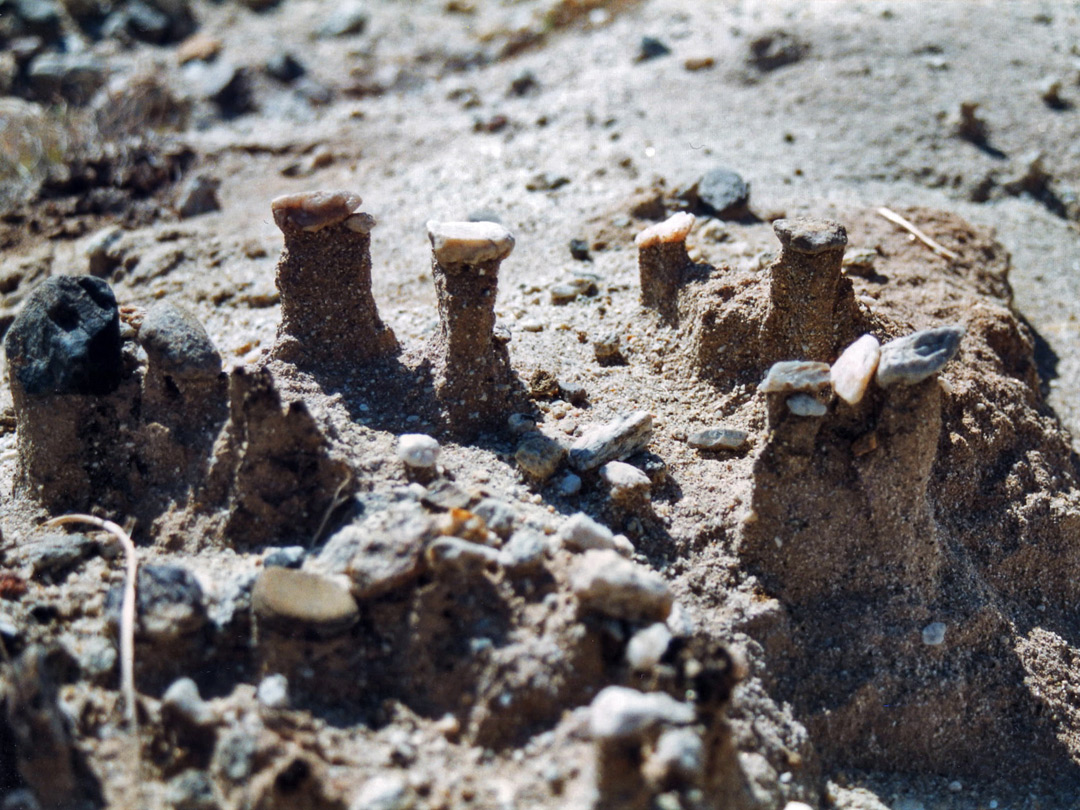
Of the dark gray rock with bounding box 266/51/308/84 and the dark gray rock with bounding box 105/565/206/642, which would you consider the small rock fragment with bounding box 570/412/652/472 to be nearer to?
the dark gray rock with bounding box 105/565/206/642

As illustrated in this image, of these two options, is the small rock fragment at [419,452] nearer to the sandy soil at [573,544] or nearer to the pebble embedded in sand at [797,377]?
the sandy soil at [573,544]

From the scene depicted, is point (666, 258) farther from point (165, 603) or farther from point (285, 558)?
point (165, 603)

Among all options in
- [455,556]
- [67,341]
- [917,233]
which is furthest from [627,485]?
[917,233]

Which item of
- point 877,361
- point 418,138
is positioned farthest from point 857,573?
point 418,138

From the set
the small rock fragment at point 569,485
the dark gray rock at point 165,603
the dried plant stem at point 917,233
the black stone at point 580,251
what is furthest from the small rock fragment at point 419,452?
the dried plant stem at point 917,233

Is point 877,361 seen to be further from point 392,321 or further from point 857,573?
point 392,321

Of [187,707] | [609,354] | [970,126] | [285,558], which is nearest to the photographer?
[187,707]

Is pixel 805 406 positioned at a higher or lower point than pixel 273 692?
higher
